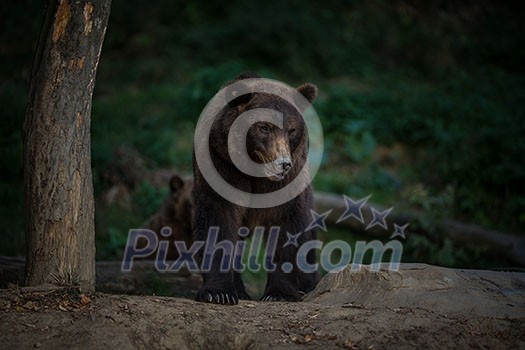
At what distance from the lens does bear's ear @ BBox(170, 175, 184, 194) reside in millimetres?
9547

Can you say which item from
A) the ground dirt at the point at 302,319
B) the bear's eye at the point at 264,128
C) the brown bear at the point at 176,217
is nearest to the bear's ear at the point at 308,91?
the bear's eye at the point at 264,128

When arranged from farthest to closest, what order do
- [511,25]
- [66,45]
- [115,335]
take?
[511,25], [66,45], [115,335]

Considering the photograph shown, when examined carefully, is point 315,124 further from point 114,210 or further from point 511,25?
point 511,25

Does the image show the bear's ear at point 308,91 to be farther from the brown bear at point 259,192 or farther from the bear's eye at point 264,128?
the bear's eye at point 264,128

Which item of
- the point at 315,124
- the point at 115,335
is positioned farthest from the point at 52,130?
the point at 315,124

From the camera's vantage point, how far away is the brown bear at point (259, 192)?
230 inches

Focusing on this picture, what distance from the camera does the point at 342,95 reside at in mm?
14430

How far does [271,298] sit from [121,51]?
44.1 feet

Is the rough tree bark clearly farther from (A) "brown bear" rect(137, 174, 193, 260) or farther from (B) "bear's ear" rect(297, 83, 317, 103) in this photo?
(A) "brown bear" rect(137, 174, 193, 260)

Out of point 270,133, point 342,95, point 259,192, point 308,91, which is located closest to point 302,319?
point 259,192

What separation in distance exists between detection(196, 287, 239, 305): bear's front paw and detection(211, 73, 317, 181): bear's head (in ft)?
3.58

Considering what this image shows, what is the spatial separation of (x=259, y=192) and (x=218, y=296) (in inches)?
43.4

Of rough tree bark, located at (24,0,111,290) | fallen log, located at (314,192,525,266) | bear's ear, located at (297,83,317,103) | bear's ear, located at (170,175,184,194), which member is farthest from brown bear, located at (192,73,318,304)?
fallen log, located at (314,192,525,266)

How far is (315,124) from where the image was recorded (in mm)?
12828
